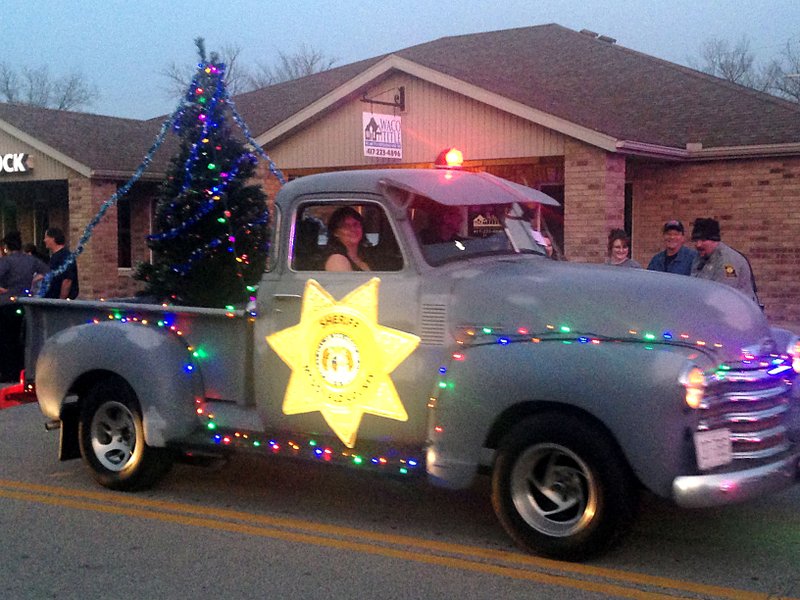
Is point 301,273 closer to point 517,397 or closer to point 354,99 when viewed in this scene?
point 517,397

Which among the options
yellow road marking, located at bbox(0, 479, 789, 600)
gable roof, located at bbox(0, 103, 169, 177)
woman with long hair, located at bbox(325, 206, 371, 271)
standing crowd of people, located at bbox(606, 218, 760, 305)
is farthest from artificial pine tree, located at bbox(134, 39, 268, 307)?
gable roof, located at bbox(0, 103, 169, 177)

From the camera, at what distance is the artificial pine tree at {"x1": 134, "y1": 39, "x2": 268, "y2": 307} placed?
37.5 ft

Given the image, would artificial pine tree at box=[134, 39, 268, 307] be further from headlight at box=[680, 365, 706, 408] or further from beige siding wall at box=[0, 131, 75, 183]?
beige siding wall at box=[0, 131, 75, 183]

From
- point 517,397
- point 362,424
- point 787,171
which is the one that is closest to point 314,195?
point 362,424

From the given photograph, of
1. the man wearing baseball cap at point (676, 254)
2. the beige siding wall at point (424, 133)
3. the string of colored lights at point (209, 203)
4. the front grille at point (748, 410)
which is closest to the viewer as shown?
the front grille at point (748, 410)

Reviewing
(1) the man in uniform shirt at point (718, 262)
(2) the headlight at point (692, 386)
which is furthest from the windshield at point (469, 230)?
(1) the man in uniform shirt at point (718, 262)

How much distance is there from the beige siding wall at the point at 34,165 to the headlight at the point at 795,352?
17.9 m

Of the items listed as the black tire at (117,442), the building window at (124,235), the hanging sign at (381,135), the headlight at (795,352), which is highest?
the hanging sign at (381,135)

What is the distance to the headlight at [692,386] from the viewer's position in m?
4.90

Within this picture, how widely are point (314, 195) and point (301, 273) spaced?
51 cm

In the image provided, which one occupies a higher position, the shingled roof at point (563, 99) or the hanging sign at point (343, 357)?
the shingled roof at point (563, 99)

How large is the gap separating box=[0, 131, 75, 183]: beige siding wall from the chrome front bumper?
60.2ft

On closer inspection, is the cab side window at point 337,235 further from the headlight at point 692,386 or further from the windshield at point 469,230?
the headlight at point 692,386

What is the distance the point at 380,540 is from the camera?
5.93 m
